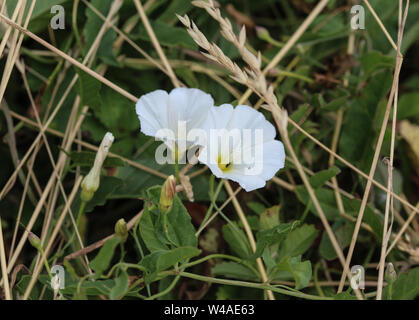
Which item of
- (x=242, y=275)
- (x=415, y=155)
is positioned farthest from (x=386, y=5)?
(x=242, y=275)

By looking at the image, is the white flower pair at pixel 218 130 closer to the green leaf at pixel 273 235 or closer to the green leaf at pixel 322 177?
the green leaf at pixel 273 235

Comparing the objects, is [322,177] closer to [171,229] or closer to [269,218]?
[269,218]

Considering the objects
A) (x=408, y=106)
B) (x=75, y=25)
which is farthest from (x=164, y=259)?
(x=408, y=106)

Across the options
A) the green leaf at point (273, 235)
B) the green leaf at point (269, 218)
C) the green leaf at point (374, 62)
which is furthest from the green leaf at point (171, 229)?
the green leaf at point (374, 62)

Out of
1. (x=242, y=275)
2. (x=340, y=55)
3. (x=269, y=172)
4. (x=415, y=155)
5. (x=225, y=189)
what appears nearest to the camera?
(x=269, y=172)

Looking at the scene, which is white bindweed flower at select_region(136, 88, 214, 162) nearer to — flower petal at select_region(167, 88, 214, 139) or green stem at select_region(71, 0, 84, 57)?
flower petal at select_region(167, 88, 214, 139)

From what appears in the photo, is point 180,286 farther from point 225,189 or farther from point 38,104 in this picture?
point 38,104
